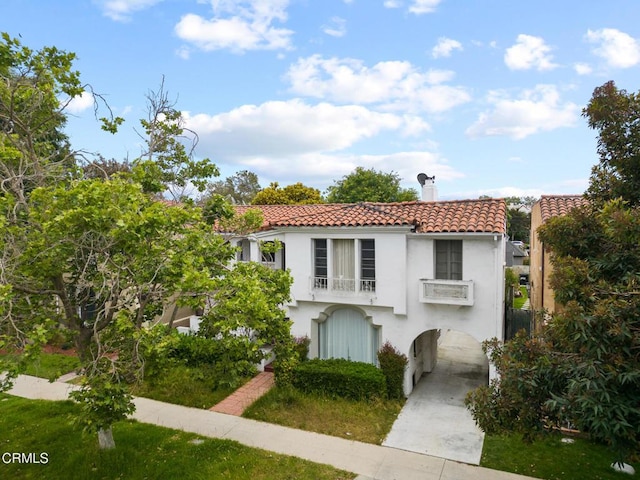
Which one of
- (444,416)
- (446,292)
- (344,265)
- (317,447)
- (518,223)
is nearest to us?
(317,447)

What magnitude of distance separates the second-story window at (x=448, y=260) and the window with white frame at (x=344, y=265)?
8.00 feet

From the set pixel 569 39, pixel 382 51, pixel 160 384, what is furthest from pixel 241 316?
pixel 569 39

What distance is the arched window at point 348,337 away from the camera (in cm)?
1625

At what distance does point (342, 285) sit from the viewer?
52.7 ft

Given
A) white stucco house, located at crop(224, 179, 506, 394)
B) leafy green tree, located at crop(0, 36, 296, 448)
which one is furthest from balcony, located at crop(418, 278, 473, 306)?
leafy green tree, located at crop(0, 36, 296, 448)

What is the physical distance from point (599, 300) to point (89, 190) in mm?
8310

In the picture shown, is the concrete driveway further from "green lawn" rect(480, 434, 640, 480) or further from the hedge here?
the hedge

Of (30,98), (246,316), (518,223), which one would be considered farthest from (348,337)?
(518,223)

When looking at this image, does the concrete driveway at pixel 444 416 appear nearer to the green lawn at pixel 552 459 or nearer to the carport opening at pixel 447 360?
the carport opening at pixel 447 360

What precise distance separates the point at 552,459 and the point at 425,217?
8.69 m

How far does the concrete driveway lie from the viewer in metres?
11.6

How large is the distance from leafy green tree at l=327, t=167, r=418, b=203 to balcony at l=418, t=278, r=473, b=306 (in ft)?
86.3

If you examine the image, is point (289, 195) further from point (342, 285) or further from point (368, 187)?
point (342, 285)

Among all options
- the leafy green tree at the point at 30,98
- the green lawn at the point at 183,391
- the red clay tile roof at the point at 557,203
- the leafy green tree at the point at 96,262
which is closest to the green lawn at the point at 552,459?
the leafy green tree at the point at 96,262
